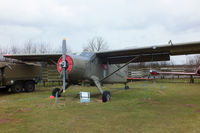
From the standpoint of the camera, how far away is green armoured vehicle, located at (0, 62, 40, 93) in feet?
40.2

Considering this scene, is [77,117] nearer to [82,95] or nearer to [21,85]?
[82,95]

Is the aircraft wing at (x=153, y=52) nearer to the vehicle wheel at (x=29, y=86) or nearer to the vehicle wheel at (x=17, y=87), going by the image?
the vehicle wheel at (x=29, y=86)

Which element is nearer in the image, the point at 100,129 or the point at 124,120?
the point at 100,129

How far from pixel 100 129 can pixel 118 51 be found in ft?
21.3

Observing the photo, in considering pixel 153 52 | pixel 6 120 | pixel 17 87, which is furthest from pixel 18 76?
pixel 153 52

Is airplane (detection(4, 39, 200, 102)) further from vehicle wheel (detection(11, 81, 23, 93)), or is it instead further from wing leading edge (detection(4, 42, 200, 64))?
vehicle wheel (detection(11, 81, 23, 93))

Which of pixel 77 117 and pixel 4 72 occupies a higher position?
pixel 4 72

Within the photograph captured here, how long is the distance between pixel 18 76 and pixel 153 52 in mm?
10365

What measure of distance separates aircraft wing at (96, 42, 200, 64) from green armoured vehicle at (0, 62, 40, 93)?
21.9 ft

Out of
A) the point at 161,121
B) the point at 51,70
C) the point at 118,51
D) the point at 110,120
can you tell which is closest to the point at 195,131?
the point at 161,121

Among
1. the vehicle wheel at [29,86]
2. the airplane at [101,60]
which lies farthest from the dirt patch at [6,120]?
the vehicle wheel at [29,86]

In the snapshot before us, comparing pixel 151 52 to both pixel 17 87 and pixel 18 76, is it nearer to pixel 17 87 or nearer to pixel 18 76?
pixel 18 76

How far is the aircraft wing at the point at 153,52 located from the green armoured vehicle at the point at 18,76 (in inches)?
263

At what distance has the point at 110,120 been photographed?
5.40 meters
